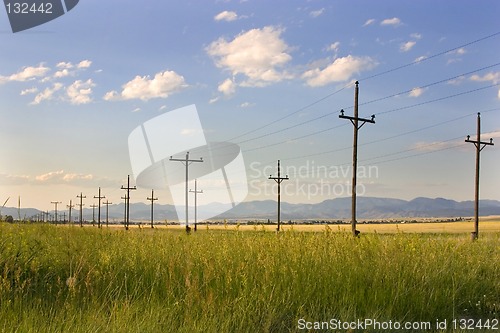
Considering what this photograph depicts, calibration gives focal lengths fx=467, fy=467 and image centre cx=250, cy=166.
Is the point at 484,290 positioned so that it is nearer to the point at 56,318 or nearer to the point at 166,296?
the point at 166,296

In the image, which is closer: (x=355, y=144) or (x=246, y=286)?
(x=246, y=286)

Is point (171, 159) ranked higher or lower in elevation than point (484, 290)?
higher

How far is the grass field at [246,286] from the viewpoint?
5.48 metres

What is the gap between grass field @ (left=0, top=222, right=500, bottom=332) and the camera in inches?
216

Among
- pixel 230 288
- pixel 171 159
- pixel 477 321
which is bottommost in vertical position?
pixel 477 321

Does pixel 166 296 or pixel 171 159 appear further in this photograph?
pixel 171 159

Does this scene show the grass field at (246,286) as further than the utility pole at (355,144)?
No

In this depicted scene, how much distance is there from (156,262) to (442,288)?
489 cm

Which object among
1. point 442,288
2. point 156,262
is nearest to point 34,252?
point 156,262

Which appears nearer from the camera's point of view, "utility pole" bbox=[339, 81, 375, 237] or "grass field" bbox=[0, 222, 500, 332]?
"grass field" bbox=[0, 222, 500, 332]

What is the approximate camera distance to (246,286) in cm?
632

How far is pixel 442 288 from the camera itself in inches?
286

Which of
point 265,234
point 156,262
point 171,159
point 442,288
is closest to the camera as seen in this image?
point 442,288

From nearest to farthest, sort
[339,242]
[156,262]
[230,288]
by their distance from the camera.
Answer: [230,288]
[156,262]
[339,242]
